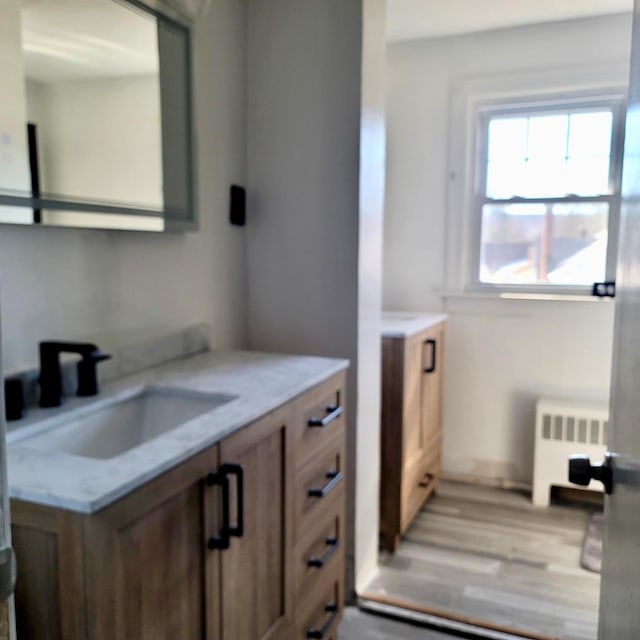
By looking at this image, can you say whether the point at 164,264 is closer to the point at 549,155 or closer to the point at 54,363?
the point at 54,363

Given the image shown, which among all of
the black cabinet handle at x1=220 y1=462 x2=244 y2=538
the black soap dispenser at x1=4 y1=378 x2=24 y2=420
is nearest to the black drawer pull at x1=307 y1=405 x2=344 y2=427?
the black cabinet handle at x1=220 y1=462 x2=244 y2=538

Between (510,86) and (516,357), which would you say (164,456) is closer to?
(516,357)

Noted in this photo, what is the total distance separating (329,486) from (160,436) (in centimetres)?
71

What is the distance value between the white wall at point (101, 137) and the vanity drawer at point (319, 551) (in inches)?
39.6

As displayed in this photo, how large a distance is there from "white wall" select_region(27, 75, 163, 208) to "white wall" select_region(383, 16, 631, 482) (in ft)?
6.17

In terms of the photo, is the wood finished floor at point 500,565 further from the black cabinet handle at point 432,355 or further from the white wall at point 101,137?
the white wall at point 101,137

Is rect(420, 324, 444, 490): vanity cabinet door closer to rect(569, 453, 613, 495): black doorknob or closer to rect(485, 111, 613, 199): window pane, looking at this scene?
rect(485, 111, 613, 199): window pane

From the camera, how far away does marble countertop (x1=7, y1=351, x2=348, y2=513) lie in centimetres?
90

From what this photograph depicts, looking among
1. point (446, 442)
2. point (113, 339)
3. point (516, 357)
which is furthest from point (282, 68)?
point (446, 442)

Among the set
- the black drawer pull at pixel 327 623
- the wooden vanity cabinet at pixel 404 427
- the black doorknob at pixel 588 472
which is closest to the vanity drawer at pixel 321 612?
the black drawer pull at pixel 327 623

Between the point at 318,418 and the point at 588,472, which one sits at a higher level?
the point at 588,472

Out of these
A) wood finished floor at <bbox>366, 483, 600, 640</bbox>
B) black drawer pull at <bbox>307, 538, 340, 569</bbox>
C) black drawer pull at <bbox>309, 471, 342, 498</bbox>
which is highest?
black drawer pull at <bbox>309, 471, 342, 498</bbox>

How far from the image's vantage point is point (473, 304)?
3.23 meters

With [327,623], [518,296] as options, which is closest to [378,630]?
[327,623]
